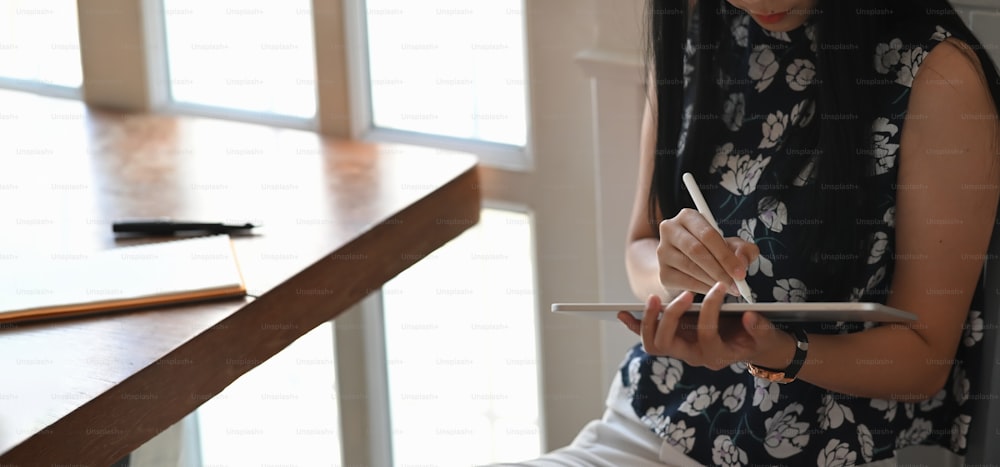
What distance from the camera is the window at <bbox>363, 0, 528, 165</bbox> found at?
232 centimetres

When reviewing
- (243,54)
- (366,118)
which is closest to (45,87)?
(243,54)

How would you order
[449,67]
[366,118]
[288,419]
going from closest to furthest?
[449,67], [366,118], [288,419]

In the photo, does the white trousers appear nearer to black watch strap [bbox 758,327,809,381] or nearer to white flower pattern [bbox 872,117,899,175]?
black watch strap [bbox 758,327,809,381]

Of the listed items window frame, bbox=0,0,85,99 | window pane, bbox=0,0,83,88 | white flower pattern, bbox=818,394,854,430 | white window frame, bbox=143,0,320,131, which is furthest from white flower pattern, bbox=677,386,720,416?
window pane, bbox=0,0,83,88

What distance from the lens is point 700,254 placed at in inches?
49.4

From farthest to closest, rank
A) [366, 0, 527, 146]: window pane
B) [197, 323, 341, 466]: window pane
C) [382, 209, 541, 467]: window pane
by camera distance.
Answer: [197, 323, 341, 466]: window pane < [382, 209, 541, 467]: window pane < [366, 0, 527, 146]: window pane

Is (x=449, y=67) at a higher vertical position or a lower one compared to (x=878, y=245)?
higher

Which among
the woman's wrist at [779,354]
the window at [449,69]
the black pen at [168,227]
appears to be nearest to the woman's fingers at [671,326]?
the woman's wrist at [779,354]

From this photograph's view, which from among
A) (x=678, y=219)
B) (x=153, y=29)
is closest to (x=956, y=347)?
(x=678, y=219)

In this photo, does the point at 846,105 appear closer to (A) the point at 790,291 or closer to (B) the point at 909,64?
(B) the point at 909,64

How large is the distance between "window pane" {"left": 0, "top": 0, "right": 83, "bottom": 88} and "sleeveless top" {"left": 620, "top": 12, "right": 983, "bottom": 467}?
1994 mm

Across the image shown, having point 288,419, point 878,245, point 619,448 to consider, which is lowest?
point 288,419

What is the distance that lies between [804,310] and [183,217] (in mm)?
1106

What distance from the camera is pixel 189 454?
→ 2.58m
